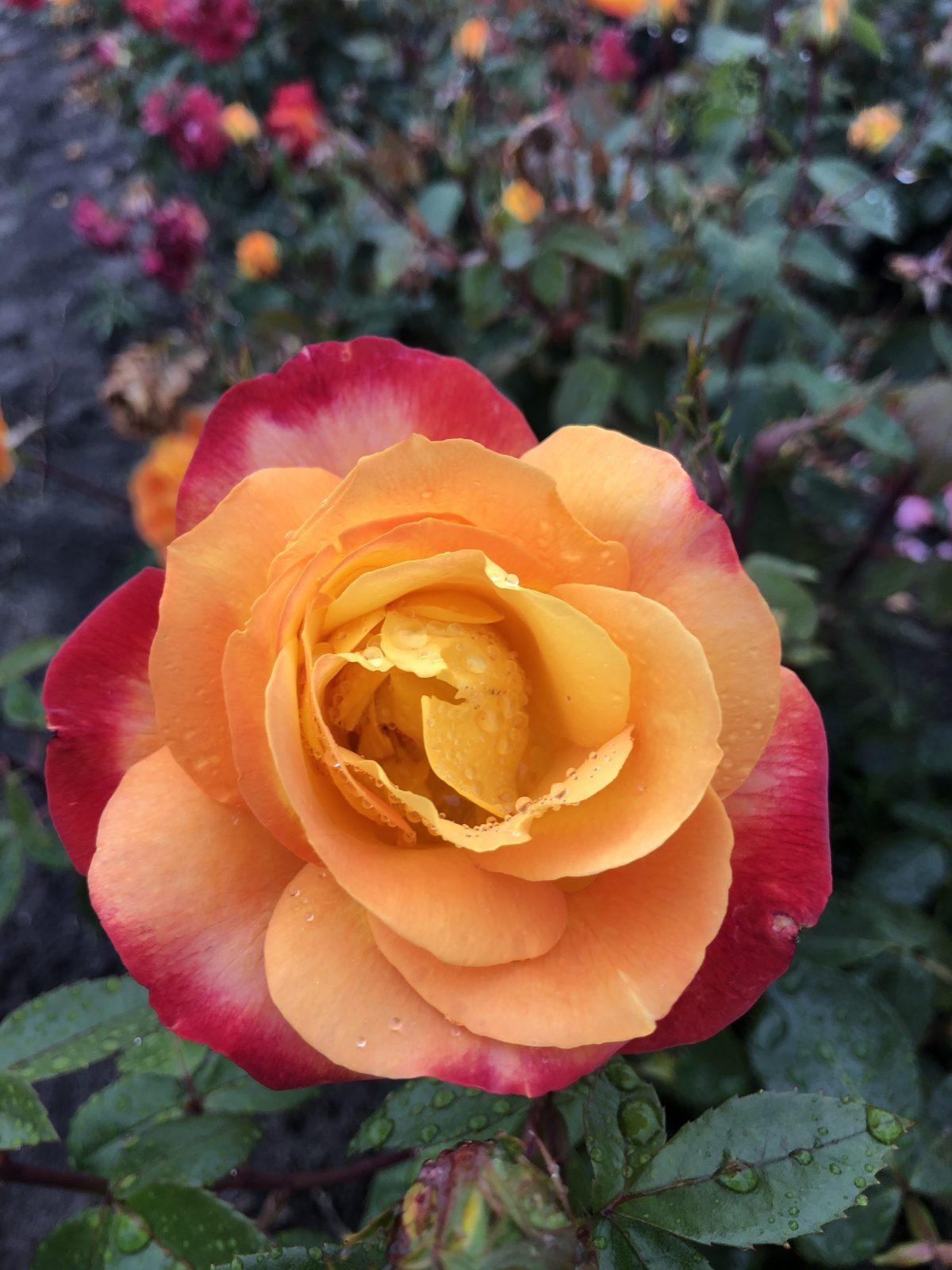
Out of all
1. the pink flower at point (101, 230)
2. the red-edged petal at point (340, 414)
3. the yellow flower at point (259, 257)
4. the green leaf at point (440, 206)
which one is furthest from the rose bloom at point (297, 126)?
the red-edged petal at point (340, 414)

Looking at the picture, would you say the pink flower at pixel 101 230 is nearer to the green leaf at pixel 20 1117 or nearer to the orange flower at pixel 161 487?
the orange flower at pixel 161 487

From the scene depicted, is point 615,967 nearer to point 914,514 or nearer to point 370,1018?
point 370,1018

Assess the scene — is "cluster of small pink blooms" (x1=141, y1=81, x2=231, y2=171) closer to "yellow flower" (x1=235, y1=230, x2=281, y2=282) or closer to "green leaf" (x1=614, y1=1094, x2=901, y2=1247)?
"yellow flower" (x1=235, y1=230, x2=281, y2=282)

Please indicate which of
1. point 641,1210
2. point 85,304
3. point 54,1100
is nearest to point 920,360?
point 641,1210

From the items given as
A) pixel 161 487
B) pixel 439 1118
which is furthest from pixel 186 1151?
pixel 161 487

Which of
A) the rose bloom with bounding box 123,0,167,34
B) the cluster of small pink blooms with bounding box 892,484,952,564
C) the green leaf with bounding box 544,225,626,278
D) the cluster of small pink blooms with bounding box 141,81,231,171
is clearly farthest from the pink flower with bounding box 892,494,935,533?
the rose bloom with bounding box 123,0,167,34

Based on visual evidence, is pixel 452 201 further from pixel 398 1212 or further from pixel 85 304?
pixel 85 304

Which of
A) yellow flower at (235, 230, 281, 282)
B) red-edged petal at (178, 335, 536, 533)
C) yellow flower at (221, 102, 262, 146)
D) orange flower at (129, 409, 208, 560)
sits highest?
yellow flower at (221, 102, 262, 146)
